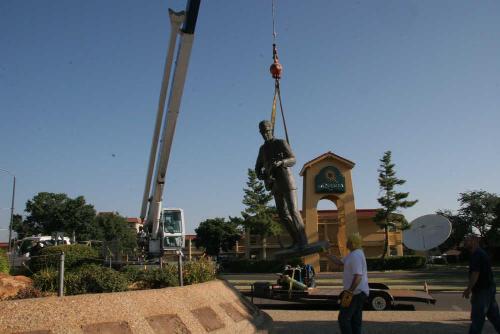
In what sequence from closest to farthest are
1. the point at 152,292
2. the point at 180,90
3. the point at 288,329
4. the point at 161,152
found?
the point at 152,292 < the point at 288,329 < the point at 180,90 < the point at 161,152

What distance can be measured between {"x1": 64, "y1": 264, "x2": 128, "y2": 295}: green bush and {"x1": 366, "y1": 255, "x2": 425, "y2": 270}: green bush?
3364 centimetres

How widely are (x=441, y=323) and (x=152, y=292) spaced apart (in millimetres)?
5950

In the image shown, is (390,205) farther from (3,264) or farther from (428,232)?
(3,264)

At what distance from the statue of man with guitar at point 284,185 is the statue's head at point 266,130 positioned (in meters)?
→ 0.25

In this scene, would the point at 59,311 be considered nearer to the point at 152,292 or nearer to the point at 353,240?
the point at 152,292

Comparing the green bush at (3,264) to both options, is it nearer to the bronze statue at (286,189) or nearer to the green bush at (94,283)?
the green bush at (94,283)

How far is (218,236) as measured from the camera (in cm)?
6412

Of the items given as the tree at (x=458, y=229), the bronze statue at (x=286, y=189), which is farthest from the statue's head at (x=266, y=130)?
the tree at (x=458, y=229)

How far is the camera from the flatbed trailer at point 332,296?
484 inches

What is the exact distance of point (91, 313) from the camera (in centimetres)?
566

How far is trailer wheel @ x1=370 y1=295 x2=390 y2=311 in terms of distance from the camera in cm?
1227

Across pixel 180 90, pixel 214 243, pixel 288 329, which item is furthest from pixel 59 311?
pixel 214 243

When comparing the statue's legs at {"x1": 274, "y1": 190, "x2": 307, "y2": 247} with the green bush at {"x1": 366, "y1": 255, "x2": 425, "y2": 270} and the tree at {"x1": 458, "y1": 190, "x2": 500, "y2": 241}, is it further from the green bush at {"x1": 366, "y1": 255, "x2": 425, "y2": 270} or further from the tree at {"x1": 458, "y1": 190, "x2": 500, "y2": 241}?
the tree at {"x1": 458, "y1": 190, "x2": 500, "y2": 241}

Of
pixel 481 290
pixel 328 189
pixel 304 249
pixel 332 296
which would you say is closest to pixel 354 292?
pixel 481 290
